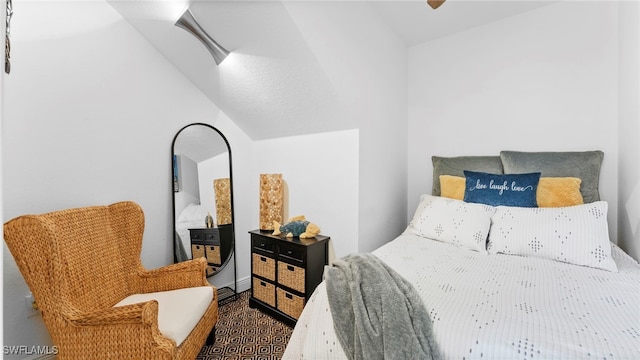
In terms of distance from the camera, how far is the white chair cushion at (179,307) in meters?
1.54

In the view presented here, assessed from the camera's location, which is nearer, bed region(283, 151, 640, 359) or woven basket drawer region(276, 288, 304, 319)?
bed region(283, 151, 640, 359)

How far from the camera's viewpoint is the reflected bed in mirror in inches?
97.9

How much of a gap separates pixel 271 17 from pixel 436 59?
182 centimetres

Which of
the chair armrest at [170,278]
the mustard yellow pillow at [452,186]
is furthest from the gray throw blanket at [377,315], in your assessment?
the mustard yellow pillow at [452,186]

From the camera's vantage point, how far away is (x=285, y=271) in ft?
7.66

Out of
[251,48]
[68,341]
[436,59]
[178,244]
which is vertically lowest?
[68,341]

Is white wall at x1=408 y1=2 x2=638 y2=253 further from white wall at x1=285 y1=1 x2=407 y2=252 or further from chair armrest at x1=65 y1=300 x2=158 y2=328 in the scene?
chair armrest at x1=65 y1=300 x2=158 y2=328

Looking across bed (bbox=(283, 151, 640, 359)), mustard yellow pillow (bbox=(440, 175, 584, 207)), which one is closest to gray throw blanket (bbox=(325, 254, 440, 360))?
bed (bbox=(283, 151, 640, 359))

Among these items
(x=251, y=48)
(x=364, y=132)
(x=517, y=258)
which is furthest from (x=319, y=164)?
(x=517, y=258)

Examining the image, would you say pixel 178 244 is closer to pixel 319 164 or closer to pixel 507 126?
pixel 319 164

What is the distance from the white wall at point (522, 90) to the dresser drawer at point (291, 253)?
1.44 meters

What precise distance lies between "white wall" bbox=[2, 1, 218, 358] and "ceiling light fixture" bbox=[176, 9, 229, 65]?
0.50m

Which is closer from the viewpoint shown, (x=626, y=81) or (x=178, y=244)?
A: (x=626, y=81)

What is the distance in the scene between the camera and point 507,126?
99.2 inches
